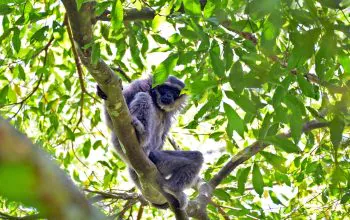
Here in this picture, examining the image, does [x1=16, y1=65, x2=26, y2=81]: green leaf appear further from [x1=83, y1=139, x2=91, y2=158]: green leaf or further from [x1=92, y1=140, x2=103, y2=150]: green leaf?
[x1=92, y1=140, x2=103, y2=150]: green leaf

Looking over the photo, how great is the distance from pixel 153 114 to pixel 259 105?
2633mm

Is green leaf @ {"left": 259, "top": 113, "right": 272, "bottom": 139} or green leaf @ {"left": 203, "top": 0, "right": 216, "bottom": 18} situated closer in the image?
green leaf @ {"left": 203, "top": 0, "right": 216, "bottom": 18}

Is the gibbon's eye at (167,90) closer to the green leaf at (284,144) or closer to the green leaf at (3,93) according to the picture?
the green leaf at (3,93)

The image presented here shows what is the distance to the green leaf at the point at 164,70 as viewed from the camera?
3363 millimetres

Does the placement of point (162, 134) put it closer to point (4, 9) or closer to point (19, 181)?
point (4, 9)

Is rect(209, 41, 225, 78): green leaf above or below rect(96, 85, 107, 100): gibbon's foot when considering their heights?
below

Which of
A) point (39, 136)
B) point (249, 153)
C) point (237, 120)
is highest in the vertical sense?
point (39, 136)

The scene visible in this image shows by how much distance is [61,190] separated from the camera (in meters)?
0.59

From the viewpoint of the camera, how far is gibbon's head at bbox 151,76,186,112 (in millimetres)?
6629

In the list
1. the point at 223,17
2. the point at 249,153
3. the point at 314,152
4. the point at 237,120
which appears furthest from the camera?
the point at 314,152

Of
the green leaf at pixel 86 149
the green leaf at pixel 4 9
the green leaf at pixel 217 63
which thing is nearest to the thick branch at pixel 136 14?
the green leaf at pixel 4 9

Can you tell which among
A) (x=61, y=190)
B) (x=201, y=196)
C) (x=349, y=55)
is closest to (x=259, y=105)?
(x=349, y=55)

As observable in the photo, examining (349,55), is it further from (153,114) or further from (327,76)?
(153,114)

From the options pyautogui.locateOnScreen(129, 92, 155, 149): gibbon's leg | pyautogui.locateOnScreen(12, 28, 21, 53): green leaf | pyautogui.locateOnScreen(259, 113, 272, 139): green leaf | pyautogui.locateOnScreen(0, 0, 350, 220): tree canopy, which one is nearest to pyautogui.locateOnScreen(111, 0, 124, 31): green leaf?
pyautogui.locateOnScreen(0, 0, 350, 220): tree canopy
